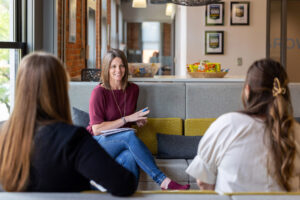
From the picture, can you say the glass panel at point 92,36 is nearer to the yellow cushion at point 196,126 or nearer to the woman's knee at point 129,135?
the yellow cushion at point 196,126

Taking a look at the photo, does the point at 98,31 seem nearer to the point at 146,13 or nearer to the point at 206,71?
the point at 206,71

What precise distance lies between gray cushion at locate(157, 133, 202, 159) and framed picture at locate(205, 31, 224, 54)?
11.5ft

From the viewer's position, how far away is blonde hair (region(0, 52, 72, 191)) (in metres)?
1.38

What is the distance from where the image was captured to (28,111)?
1395 millimetres

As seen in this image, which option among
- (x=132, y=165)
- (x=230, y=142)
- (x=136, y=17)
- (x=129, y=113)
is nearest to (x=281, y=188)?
(x=230, y=142)

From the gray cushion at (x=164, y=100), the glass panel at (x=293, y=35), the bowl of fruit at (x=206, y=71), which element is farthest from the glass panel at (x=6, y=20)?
the glass panel at (x=293, y=35)

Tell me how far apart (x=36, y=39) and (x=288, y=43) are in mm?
4802

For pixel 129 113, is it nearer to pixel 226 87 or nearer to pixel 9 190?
pixel 226 87

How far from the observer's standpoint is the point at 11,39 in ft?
11.9

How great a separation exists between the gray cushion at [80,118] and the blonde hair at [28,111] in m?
2.09

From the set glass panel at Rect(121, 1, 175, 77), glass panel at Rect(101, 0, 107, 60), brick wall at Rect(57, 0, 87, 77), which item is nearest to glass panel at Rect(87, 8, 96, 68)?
glass panel at Rect(101, 0, 107, 60)

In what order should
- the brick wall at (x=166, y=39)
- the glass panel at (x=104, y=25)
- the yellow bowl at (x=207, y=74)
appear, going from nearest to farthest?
the yellow bowl at (x=207, y=74) < the glass panel at (x=104, y=25) < the brick wall at (x=166, y=39)

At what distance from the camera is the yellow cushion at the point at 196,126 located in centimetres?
368

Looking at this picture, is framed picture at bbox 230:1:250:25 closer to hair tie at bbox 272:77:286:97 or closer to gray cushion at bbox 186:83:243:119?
gray cushion at bbox 186:83:243:119
